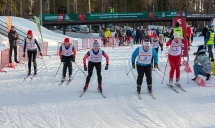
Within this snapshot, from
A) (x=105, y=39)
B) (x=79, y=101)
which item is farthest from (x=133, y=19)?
(x=79, y=101)

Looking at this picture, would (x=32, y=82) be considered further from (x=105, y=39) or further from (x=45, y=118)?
(x=105, y=39)

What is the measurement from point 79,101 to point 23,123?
83.1 inches

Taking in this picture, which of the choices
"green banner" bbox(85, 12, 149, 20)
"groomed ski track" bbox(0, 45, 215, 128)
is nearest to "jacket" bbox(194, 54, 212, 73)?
"groomed ski track" bbox(0, 45, 215, 128)

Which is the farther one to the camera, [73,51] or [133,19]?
[133,19]

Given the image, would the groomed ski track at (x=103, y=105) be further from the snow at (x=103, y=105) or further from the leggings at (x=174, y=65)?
the leggings at (x=174, y=65)

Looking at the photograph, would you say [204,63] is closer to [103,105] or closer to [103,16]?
[103,105]

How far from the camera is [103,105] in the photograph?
804 centimetres

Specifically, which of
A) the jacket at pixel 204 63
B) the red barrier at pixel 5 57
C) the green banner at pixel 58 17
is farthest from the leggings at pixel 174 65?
the green banner at pixel 58 17

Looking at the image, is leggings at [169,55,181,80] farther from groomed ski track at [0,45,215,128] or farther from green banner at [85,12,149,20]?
green banner at [85,12,149,20]

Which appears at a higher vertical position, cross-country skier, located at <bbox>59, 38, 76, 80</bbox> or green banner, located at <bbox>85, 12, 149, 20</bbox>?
green banner, located at <bbox>85, 12, 149, 20</bbox>

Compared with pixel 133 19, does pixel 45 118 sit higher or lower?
lower

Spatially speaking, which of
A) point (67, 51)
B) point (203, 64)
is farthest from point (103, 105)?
point (203, 64)

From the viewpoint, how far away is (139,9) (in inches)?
3204

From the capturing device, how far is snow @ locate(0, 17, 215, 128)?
6668mm
